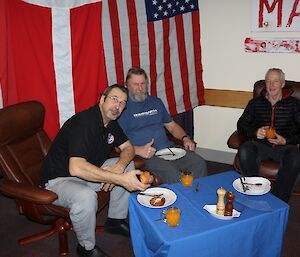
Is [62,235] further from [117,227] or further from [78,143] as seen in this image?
[78,143]

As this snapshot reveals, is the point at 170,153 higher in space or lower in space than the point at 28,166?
lower

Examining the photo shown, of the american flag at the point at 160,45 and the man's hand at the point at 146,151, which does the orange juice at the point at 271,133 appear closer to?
the man's hand at the point at 146,151

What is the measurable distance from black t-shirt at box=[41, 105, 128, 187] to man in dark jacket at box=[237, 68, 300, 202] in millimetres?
1311

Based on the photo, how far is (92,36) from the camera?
3150 mm

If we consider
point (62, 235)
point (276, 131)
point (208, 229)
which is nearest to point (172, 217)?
point (208, 229)

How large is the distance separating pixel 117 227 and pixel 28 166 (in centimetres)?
85

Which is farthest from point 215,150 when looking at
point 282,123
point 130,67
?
point 130,67

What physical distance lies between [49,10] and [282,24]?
2415 millimetres

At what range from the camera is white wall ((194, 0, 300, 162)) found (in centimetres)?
401

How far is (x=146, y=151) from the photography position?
3.14 metres

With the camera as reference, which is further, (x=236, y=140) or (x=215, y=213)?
(x=236, y=140)

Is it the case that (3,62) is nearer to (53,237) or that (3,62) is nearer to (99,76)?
(99,76)

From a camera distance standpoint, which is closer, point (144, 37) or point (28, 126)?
point (28, 126)

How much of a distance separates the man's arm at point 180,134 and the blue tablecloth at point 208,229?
96cm
